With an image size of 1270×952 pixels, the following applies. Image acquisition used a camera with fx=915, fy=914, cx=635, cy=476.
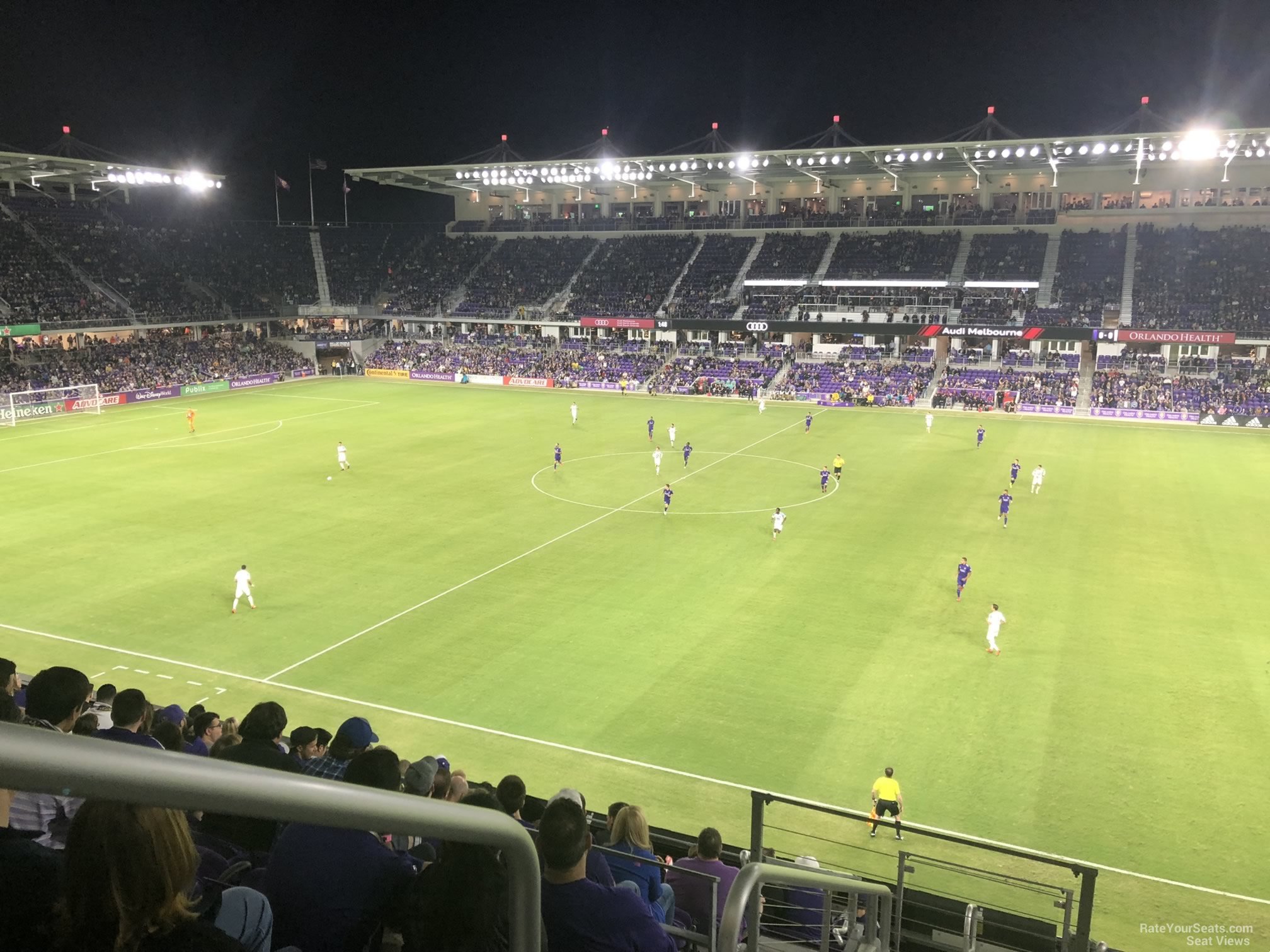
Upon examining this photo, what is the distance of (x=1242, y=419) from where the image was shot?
171 ft

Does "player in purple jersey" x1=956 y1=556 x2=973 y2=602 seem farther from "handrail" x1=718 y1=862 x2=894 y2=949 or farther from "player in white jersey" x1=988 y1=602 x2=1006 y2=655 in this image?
"handrail" x1=718 y1=862 x2=894 y2=949

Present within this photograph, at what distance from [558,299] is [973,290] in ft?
114

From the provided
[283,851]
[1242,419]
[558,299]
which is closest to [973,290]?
[1242,419]

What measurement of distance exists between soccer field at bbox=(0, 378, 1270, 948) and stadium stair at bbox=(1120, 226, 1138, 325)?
2313 centimetres

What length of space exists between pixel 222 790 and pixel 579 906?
111 inches

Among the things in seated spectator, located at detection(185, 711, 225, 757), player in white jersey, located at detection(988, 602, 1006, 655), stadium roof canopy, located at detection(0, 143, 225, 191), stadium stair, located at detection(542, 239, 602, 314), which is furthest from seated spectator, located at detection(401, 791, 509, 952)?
stadium stair, located at detection(542, 239, 602, 314)

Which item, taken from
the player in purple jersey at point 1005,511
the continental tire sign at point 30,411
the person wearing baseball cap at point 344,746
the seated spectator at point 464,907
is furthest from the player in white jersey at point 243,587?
the continental tire sign at point 30,411

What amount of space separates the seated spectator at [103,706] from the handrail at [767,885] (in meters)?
7.45

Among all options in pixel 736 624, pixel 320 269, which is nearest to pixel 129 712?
pixel 736 624

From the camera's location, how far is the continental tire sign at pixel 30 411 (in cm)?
5234

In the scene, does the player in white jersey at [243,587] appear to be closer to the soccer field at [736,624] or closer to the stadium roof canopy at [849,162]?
the soccer field at [736,624]

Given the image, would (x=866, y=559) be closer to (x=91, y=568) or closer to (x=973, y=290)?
(x=91, y=568)

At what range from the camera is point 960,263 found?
72188 millimetres

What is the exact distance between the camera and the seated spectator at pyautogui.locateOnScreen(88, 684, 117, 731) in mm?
10016
